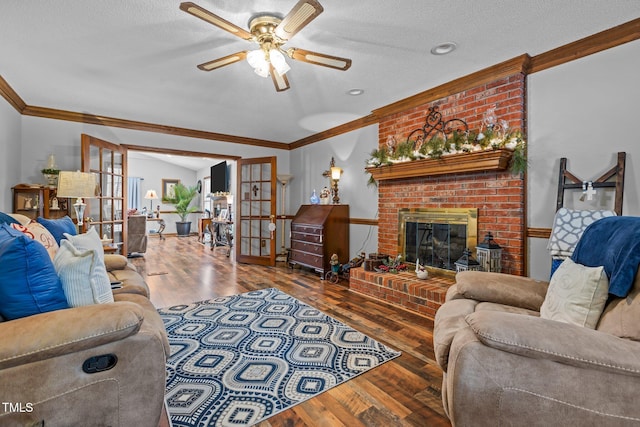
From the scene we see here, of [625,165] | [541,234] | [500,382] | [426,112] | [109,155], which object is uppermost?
[426,112]

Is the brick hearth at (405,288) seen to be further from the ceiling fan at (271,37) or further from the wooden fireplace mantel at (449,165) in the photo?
the ceiling fan at (271,37)

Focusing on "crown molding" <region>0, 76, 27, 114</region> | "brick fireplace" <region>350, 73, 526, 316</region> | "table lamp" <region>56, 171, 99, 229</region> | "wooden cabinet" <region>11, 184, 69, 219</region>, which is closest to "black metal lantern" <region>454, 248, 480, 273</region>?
"brick fireplace" <region>350, 73, 526, 316</region>

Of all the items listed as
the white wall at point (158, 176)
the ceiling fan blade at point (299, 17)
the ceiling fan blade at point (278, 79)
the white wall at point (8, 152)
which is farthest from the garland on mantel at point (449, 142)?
the white wall at point (158, 176)

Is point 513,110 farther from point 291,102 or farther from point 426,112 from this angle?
point 291,102

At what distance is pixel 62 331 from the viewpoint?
1.03m

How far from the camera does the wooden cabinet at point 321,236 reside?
4.38 metres

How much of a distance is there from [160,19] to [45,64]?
158 cm

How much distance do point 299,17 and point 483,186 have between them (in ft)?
7.39

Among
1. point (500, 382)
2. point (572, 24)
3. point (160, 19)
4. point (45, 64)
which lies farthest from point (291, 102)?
point (500, 382)

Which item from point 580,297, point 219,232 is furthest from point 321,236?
point 219,232

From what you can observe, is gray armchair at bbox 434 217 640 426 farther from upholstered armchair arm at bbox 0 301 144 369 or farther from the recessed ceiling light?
the recessed ceiling light

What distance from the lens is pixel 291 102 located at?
3715mm

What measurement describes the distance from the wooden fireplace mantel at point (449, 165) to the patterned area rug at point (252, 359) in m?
1.80

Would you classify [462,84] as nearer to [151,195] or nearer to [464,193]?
[464,193]
